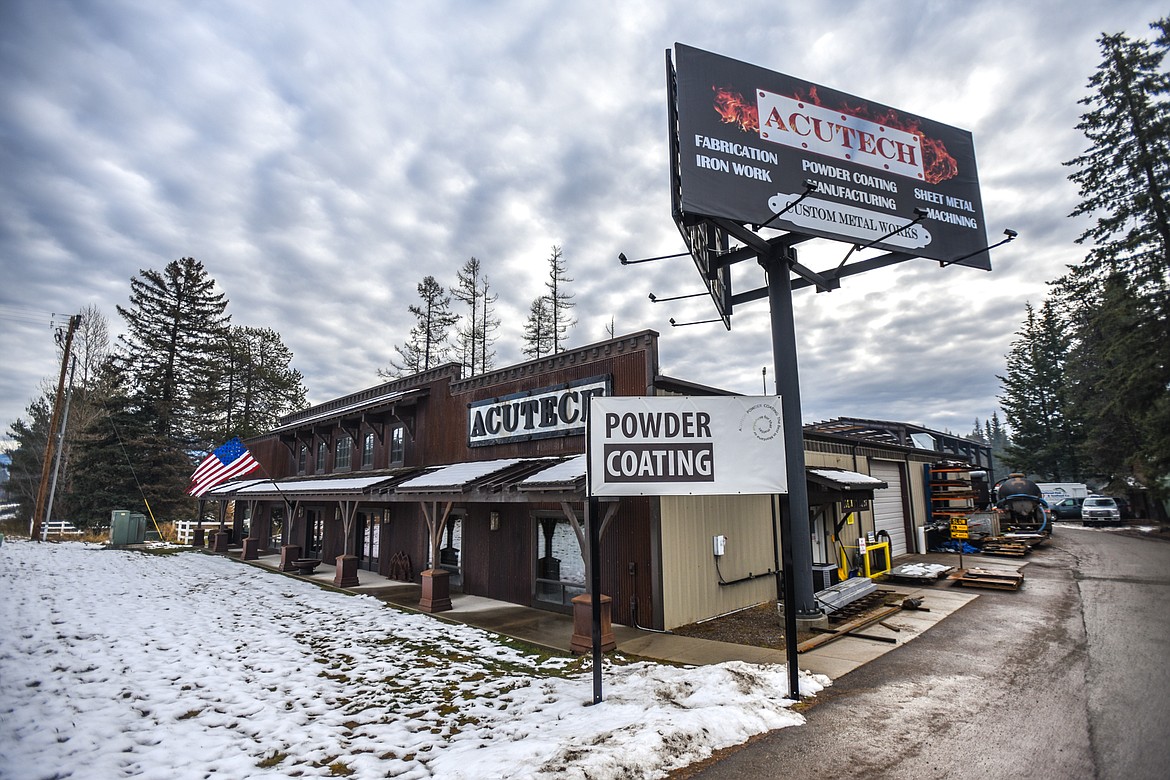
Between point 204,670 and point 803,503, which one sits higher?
point 803,503

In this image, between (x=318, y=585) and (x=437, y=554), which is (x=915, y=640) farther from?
(x=318, y=585)

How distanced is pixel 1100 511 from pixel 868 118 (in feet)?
113

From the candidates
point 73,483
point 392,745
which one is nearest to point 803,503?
point 392,745

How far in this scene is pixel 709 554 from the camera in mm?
10836

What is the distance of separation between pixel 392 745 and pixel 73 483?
44818mm

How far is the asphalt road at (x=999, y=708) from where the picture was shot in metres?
4.60

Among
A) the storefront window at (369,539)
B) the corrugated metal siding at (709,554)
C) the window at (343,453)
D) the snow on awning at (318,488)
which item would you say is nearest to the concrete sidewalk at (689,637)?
the corrugated metal siding at (709,554)

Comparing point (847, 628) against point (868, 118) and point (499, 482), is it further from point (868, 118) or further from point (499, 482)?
point (868, 118)

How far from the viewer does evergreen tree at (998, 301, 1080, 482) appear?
155 ft

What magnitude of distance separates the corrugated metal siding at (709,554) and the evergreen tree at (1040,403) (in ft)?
166

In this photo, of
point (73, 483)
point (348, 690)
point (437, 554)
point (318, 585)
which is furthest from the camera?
point (73, 483)

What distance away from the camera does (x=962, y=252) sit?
11266mm

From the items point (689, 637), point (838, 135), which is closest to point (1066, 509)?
point (838, 135)

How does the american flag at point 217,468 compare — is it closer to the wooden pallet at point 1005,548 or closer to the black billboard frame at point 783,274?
the black billboard frame at point 783,274
